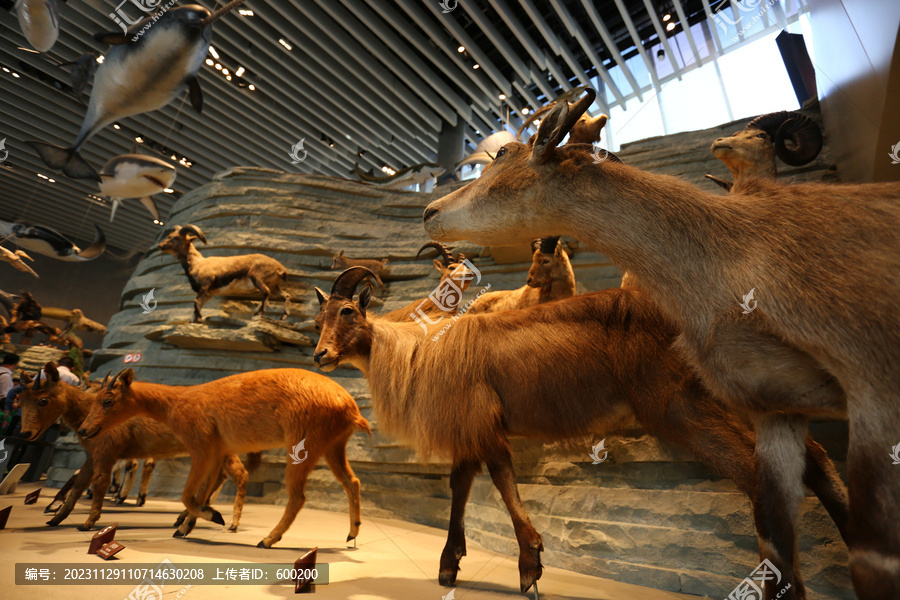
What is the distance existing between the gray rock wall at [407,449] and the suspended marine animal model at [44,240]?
1.28 metres

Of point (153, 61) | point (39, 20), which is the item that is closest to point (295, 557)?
point (153, 61)

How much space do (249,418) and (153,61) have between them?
501 cm

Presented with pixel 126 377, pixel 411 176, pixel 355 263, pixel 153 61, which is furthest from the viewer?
pixel 411 176

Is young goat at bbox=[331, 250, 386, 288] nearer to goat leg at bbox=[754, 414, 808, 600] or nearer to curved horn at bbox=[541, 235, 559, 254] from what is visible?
curved horn at bbox=[541, 235, 559, 254]

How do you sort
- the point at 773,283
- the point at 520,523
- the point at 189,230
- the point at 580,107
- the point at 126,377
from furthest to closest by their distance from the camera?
the point at 189,230 → the point at 126,377 → the point at 520,523 → the point at 580,107 → the point at 773,283

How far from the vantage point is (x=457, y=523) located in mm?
3168

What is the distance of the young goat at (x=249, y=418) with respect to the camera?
4.23m

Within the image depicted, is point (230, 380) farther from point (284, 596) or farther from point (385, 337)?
point (284, 596)

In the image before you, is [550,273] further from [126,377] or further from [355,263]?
[355,263]

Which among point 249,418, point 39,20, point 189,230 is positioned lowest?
point 249,418

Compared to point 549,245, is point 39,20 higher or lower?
higher

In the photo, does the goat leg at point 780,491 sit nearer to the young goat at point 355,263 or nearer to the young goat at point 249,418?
the young goat at point 249,418

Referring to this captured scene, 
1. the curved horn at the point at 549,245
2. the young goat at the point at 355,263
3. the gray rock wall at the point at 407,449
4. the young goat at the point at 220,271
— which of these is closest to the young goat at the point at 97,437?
the gray rock wall at the point at 407,449

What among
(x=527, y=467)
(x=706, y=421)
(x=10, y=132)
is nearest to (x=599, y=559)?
(x=527, y=467)
